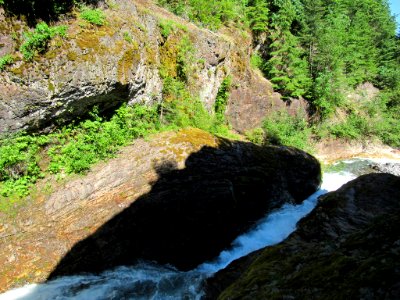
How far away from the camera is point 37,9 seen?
8477 millimetres

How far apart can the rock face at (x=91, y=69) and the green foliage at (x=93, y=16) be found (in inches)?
8.0

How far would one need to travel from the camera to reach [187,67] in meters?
13.9

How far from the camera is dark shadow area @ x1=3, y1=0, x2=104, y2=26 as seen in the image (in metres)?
8.02

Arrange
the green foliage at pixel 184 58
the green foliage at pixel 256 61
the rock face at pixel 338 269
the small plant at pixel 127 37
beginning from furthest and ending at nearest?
the green foliage at pixel 256 61, the green foliage at pixel 184 58, the small plant at pixel 127 37, the rock face at pixel 338 269

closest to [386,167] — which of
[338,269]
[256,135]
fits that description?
[256,135]

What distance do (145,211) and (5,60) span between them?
5.52m

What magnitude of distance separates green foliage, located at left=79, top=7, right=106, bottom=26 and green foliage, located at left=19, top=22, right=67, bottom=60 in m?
1.10

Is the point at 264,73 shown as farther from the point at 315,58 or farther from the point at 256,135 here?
the point at 256,135

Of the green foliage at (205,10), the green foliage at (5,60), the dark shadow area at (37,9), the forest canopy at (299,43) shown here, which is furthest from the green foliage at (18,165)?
the forest canopy at (299,43)

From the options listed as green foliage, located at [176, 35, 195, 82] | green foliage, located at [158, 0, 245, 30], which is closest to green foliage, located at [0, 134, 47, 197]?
green foliage, located at [176, 35, 195, 82]

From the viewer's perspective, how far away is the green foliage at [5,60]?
765cm

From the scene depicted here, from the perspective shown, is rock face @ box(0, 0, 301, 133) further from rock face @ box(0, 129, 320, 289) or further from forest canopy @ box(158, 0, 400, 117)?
forest canopy @ box(158, 0, 400, 117)

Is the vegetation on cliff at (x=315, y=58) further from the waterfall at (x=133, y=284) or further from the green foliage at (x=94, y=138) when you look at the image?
the waterfall at (x=133, y=284)

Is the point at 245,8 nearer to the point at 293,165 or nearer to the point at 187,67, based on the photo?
the point at 187,67
